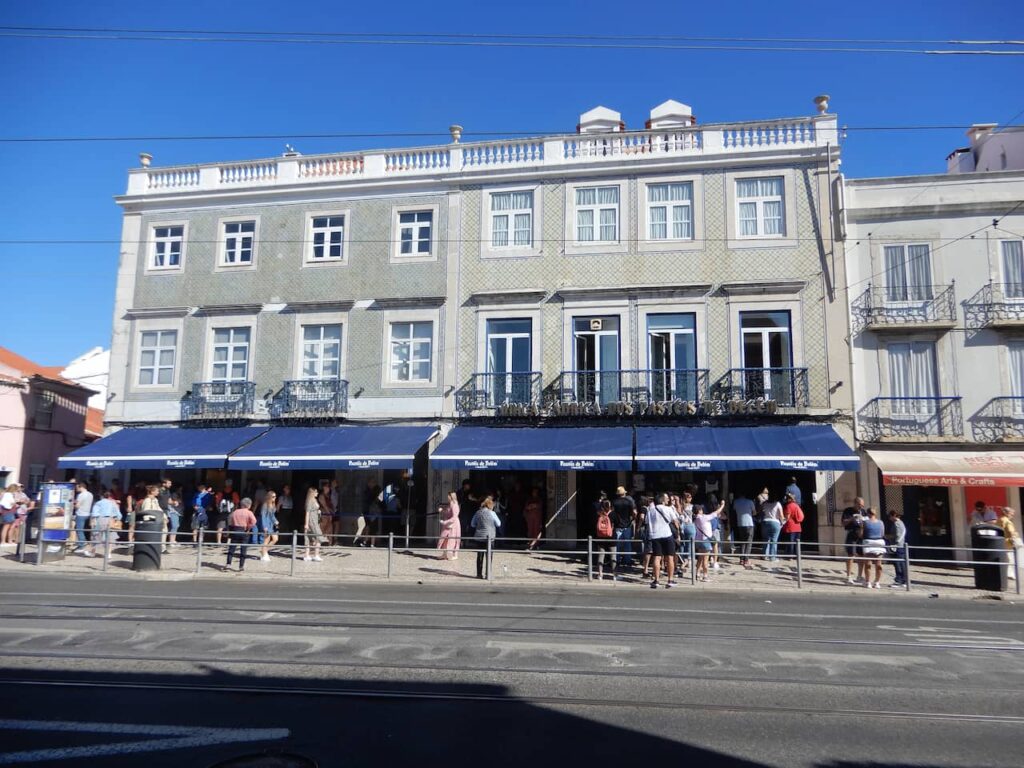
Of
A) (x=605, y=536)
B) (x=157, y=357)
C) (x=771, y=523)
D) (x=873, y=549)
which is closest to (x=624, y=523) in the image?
(x=605, y=536)

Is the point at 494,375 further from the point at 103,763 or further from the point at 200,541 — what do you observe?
the point at 103,763

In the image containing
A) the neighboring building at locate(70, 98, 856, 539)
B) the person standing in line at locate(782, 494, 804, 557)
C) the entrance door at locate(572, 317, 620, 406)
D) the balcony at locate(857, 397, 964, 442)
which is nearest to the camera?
the person standing in line at locate(782, 494, 804, 557)

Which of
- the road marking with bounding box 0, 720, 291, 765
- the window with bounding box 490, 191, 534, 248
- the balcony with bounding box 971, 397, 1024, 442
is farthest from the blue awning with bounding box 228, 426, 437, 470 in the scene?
the balcony with bounding box 971, 397, 1024, 442

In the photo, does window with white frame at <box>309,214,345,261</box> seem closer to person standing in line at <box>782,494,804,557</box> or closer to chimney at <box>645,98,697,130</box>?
chimney at <box>645,98,697,130</box>

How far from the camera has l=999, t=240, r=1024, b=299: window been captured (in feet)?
62.5

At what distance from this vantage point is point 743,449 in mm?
17781

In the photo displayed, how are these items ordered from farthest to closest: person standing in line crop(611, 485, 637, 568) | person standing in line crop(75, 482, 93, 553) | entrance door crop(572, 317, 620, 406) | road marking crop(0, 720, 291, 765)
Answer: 1. entrance door crop(572, 317, 620, 406)
2. person standing in line crop(75, 482, 93, 553)
3. person standing in line crop(611, 485, 637, 568)
4. road marking crop(0, 720, 291, 765)

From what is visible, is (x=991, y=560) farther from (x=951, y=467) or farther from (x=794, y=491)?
(x=794, y=491)

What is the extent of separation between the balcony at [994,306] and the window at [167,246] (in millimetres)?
22117

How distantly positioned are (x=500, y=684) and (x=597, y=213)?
16.2 meters

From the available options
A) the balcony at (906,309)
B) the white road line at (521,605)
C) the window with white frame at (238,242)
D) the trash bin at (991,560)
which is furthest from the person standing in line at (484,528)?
the window with white frame at (238,242)

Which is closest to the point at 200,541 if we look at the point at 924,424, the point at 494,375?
the point at 494,375

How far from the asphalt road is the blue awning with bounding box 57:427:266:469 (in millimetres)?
8410

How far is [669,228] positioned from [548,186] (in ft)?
11.7
